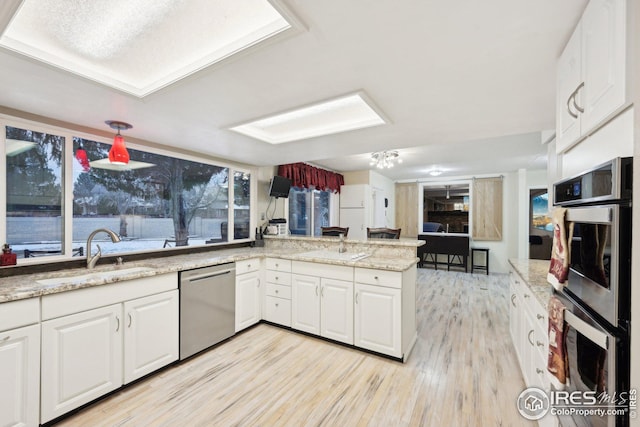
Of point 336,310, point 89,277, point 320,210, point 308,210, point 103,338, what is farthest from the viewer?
point 320,210

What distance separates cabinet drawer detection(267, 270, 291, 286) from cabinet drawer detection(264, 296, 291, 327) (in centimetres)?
A: 19

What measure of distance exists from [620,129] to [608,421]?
89cm

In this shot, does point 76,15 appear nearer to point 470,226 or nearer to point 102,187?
point 102,187

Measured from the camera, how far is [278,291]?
3.04 metres

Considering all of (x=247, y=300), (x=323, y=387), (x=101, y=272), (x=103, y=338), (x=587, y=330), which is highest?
(x=587, y=330)

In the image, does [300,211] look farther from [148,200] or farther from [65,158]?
[65,158]

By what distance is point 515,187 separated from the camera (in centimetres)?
573

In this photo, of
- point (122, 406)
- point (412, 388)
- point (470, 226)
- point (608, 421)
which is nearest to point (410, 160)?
point (470, 226)

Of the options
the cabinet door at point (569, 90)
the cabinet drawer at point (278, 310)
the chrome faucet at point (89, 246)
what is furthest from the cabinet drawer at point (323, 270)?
the cabinet door at point (569, 90)

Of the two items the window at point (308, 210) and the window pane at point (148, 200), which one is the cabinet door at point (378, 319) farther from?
the window at point (308, 210)

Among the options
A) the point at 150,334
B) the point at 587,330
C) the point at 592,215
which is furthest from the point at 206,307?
the point at 592,215

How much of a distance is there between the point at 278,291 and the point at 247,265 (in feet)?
1.55

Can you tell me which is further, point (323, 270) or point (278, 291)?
point (278, 291)

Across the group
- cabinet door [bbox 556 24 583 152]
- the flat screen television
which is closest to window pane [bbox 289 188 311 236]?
the flat screen television
